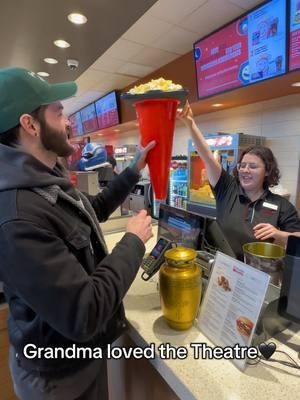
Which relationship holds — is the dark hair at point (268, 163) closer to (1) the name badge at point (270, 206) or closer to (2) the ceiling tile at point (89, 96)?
(1) the name badge at point (270, 206)

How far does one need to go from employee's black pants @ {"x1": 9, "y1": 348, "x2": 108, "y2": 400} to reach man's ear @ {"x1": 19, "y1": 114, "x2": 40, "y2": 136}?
2.46 ft

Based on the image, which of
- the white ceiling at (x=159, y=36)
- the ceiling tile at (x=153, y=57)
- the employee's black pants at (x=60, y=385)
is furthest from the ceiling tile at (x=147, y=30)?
the employee's black pants at (x=60, y=385)

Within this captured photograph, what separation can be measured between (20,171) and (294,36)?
2.26 meters

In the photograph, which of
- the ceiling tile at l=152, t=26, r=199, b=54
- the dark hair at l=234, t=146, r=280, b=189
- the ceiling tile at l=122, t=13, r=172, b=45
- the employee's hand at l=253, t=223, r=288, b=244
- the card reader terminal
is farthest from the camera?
the ceiling tile at l=152, t=26, r=199, b=54

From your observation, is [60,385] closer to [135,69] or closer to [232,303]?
[232,303]

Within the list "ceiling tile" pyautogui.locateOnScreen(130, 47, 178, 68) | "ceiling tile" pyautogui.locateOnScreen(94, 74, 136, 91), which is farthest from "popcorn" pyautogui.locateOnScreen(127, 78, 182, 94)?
"ceiling tile" pyautogui.locateOnScreen(94, 74, 136, 91)

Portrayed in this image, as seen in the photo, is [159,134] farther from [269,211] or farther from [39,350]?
[269,211]

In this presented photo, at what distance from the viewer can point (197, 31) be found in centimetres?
251

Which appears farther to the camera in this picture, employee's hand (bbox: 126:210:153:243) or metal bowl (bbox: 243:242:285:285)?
metal bowl (bbox: 243:242:285:285)

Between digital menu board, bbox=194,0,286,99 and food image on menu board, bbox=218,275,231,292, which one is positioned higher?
digital menu board, bbox=194,0,286,99

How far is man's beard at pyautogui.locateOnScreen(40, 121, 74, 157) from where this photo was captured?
31.4 inches

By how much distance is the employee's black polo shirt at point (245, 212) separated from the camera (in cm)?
158

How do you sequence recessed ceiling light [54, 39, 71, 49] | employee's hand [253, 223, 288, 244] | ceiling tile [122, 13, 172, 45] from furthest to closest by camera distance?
recessed ceiling light [54, 39, 71, 49] → ceiling tile [122, 13, 172, 45] → employee's hand [253, 223, 288, 244]

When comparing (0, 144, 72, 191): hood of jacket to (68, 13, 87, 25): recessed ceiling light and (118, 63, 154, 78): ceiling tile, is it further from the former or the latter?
(118, 63, 154, 78): ceiling tile
